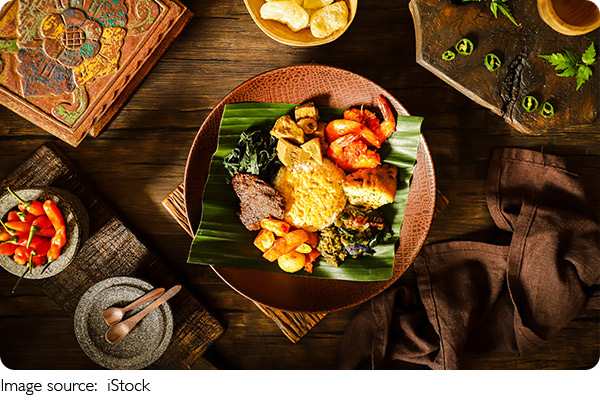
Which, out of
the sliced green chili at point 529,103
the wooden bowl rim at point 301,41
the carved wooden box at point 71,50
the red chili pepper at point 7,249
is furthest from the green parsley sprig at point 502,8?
the red chili pepper at point 7,249

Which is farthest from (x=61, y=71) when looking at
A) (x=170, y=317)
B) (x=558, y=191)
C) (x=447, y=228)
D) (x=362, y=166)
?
(x=558, y=191)

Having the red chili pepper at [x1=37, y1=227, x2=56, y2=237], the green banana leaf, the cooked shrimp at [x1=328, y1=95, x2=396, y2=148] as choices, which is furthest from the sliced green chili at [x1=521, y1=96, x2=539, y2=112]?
the red chili pepper at [x1=37, y1=227, x2=56, y2=237]

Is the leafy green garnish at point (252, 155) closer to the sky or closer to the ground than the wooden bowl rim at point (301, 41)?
closer to the ground

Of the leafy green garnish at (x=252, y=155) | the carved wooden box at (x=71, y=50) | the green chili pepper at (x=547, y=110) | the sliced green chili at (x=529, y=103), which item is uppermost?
the carved wooden box at (x=71, y=50)

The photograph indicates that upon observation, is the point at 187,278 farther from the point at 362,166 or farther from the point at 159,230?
the point at 362,166

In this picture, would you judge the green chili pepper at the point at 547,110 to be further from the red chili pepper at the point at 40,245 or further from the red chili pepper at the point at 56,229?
the red chili pepper at the point at 40,245

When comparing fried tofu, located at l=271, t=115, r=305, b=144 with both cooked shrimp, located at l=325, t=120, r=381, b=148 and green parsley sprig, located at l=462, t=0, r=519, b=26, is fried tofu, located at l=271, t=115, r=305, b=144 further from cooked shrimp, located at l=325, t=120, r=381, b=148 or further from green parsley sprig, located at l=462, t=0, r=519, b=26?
green parsley sprig, located at l=462, t=0, r=519, b=26

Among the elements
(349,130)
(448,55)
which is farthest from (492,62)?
(349,130)

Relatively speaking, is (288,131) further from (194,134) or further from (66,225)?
(66,225)
